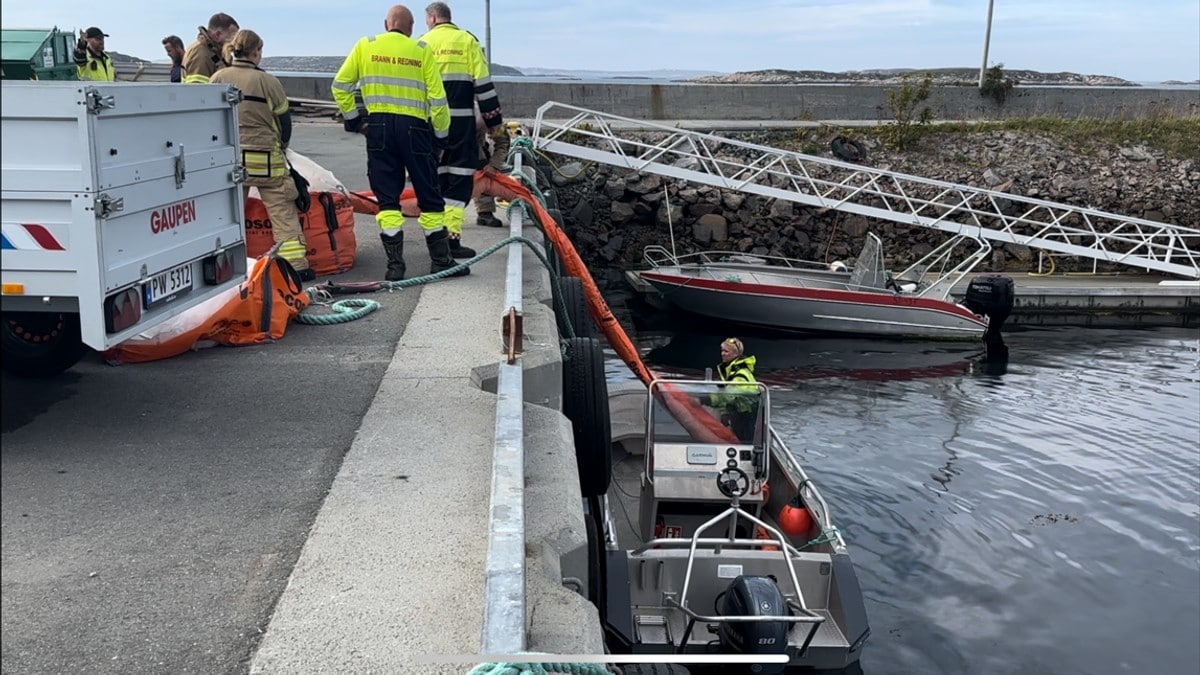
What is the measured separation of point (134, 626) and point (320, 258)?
5.64 metres

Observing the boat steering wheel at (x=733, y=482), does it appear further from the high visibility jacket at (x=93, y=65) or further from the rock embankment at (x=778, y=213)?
the rock embankment at (x=778, y=213)

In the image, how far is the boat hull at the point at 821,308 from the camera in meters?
18.6

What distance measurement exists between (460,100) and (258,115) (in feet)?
6.07

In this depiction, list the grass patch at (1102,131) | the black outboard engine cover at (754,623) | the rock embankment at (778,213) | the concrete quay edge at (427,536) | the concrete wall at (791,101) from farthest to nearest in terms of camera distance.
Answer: the concrete wall at (791,101) → the grass patch at (1102,131) → the rock embankment at (778,213) → the black outboard engine cover at (754,623) → the concrete quay edge at (427,536)

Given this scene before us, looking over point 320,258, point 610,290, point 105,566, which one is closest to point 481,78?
point 320,258

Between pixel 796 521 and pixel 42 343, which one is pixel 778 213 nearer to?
pixel 796 521

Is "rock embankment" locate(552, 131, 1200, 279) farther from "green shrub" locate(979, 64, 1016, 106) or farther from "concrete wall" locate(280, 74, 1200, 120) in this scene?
"green shrub" locate(979, 64, 1016, 106)

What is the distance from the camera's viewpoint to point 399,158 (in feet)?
25.7

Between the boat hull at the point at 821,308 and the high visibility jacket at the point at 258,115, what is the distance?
39.9 ft

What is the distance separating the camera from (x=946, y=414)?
14.8 meters

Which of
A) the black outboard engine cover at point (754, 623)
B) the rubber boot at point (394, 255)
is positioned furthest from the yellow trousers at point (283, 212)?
the black outboard engine cover at point (754, 623)

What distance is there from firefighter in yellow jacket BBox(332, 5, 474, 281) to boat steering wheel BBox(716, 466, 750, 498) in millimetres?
3266

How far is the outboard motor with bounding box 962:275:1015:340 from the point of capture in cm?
1891

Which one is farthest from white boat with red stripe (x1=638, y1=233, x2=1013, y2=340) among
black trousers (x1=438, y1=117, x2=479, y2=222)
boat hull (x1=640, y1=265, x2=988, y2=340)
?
black trousers (x1=438, y1=117, x2=479, y2=222)
